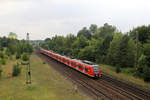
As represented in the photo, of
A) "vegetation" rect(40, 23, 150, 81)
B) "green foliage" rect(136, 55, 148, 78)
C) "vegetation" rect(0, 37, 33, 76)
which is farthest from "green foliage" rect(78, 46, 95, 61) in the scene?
"green foliage" rect(136, 55, 148, 78)

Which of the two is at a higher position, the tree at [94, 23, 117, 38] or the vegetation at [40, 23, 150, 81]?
the tree at [94, 23, 117, 38]

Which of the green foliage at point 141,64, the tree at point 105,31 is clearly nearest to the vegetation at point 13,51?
the green foliage at point 141,64

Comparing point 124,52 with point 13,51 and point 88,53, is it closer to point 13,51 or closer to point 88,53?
point 88,53

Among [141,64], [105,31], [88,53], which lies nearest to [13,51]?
[88,53]

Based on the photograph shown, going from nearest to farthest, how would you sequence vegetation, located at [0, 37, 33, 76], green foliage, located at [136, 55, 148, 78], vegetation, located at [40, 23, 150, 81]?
green foliage, located at [136, 55, 148, 78]
vegetation, located at [40, 23, 150, 81]
vegetation, located at [0, 37, 33, 76]

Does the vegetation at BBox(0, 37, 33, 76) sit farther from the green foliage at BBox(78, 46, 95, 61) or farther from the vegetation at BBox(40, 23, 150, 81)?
the vegetation at BBox(40, 23, 150, 81)

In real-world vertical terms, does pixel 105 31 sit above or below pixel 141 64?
above

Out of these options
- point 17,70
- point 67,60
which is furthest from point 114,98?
point 67,60

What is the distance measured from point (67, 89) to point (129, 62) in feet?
59.6

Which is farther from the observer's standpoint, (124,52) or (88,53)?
(88,53)

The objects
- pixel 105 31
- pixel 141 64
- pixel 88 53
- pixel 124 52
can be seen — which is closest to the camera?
pixel 141 64

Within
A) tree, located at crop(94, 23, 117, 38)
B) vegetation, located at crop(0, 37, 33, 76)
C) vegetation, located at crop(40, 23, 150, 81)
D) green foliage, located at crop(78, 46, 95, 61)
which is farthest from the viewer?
tree, located at crop(94, 23, 117, 38)

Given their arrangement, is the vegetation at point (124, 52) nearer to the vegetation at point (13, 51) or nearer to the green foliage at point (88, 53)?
the green foliage at point (88, 53)

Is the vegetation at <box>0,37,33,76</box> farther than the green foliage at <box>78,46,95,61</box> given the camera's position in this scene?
Yes
